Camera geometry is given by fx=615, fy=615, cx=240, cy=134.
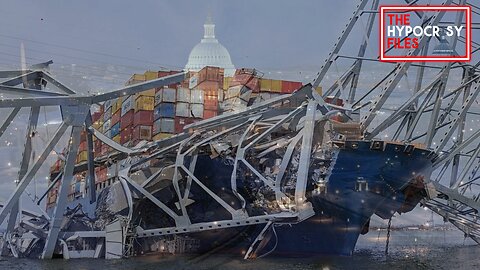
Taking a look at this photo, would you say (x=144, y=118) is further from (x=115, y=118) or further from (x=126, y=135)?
(x=115, y=118)

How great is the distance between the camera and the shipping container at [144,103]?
5744 cm

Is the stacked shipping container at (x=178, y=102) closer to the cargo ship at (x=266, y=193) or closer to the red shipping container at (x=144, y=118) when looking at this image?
the red shipping container at (x=144, y=118)

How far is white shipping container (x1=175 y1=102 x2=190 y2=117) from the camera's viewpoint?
56219mm

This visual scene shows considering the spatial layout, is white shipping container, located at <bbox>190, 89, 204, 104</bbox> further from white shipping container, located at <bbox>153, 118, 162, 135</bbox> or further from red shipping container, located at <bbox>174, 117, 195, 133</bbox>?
white shipping container, located at <bbox>153, 118, 162, 135</bbox>

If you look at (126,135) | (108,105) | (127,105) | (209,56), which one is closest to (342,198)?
(126,135)

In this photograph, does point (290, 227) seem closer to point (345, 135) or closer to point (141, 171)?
point (345, 135)

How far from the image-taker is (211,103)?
58.6 m

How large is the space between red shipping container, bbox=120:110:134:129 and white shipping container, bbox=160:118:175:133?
510cm

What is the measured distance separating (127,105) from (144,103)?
4.16 meters

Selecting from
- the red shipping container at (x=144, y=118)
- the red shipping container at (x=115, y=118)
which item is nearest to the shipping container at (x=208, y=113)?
the red shipping container at (x=144, y=118)

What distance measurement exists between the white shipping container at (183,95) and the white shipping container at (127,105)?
17.4 feet

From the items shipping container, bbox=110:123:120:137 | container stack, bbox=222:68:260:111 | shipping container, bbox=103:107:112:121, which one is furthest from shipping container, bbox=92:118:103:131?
container stack, bbox=222:68:260:111

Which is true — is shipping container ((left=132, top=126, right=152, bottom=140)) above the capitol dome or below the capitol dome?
below

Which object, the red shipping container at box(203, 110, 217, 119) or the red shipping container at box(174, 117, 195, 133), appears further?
the red shipping container at box(203, 110, 217, 119)
